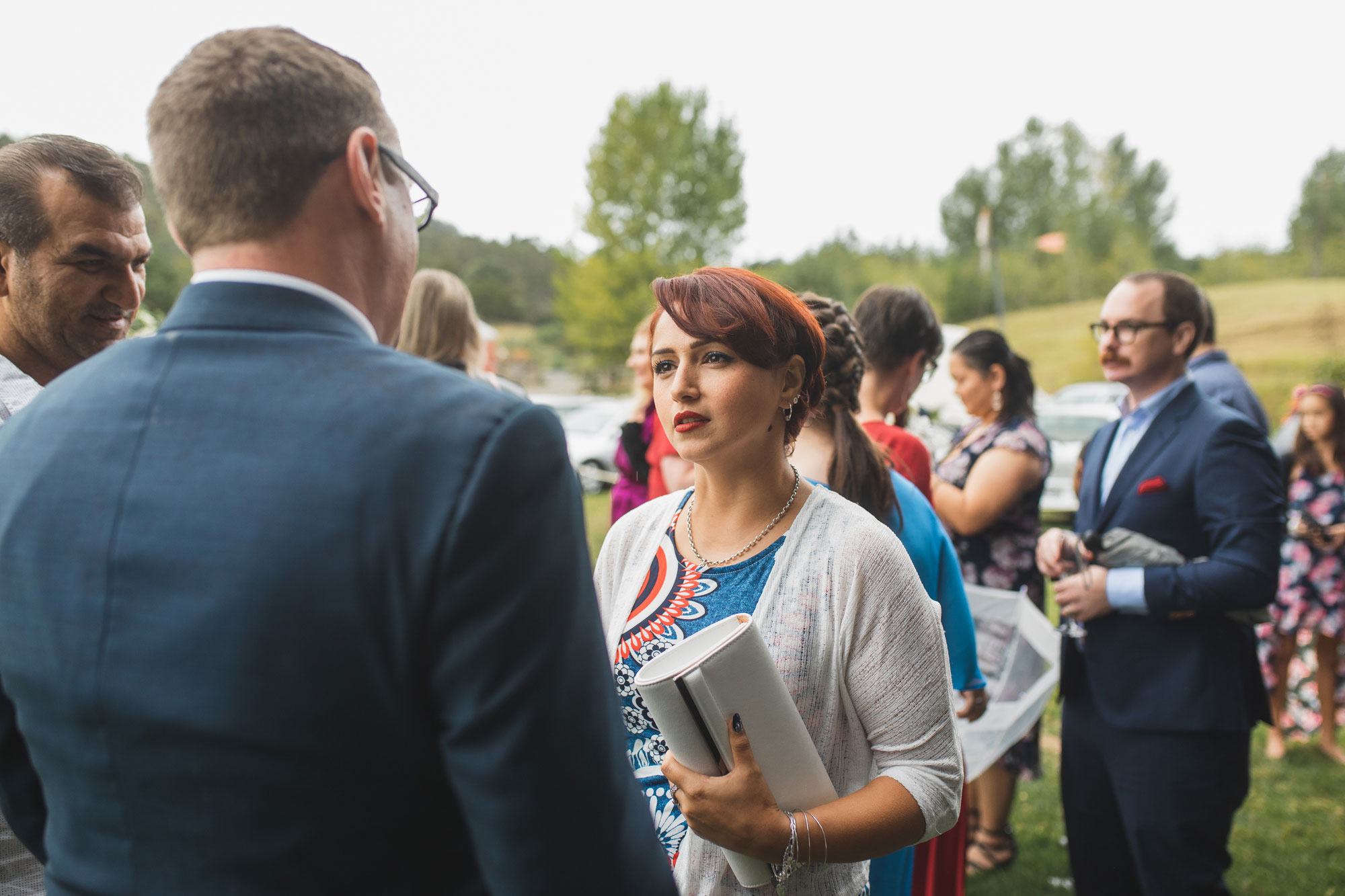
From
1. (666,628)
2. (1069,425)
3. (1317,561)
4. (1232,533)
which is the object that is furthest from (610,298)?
(666,628)

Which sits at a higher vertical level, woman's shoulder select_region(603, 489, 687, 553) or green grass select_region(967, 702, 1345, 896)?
woman's shoulder select_region(603, 489, 687, 553)

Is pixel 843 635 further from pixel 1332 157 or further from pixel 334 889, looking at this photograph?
pixel 1332 157

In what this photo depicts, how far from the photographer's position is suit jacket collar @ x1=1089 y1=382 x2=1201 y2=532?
9.50 feet

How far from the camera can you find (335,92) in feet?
3.22

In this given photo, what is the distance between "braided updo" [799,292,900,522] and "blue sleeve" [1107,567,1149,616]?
1.08m

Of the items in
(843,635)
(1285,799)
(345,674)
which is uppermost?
(345,674)

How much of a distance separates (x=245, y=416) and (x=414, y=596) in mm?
260

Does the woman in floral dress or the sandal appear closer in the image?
the woman in floral dress

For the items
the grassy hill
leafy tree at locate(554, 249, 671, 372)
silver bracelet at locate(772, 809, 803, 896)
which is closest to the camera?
silver bracelet at locate(772, 809, 803, 896)

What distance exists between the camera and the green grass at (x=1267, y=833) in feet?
12.5

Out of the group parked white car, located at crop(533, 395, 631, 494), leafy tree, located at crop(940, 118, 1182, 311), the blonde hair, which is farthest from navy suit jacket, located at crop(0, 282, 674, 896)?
leafy tree, located at crop(940, 118, 1182, 311)

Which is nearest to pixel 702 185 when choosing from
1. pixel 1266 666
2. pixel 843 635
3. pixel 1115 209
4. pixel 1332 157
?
pixel 1266 666

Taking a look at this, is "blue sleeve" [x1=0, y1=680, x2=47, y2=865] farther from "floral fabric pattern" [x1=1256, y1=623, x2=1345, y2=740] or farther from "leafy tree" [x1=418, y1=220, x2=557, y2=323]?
"leafy tree" [x1=418, y1=220, x2=557, y2=323]

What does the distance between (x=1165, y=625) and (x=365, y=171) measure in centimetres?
285
